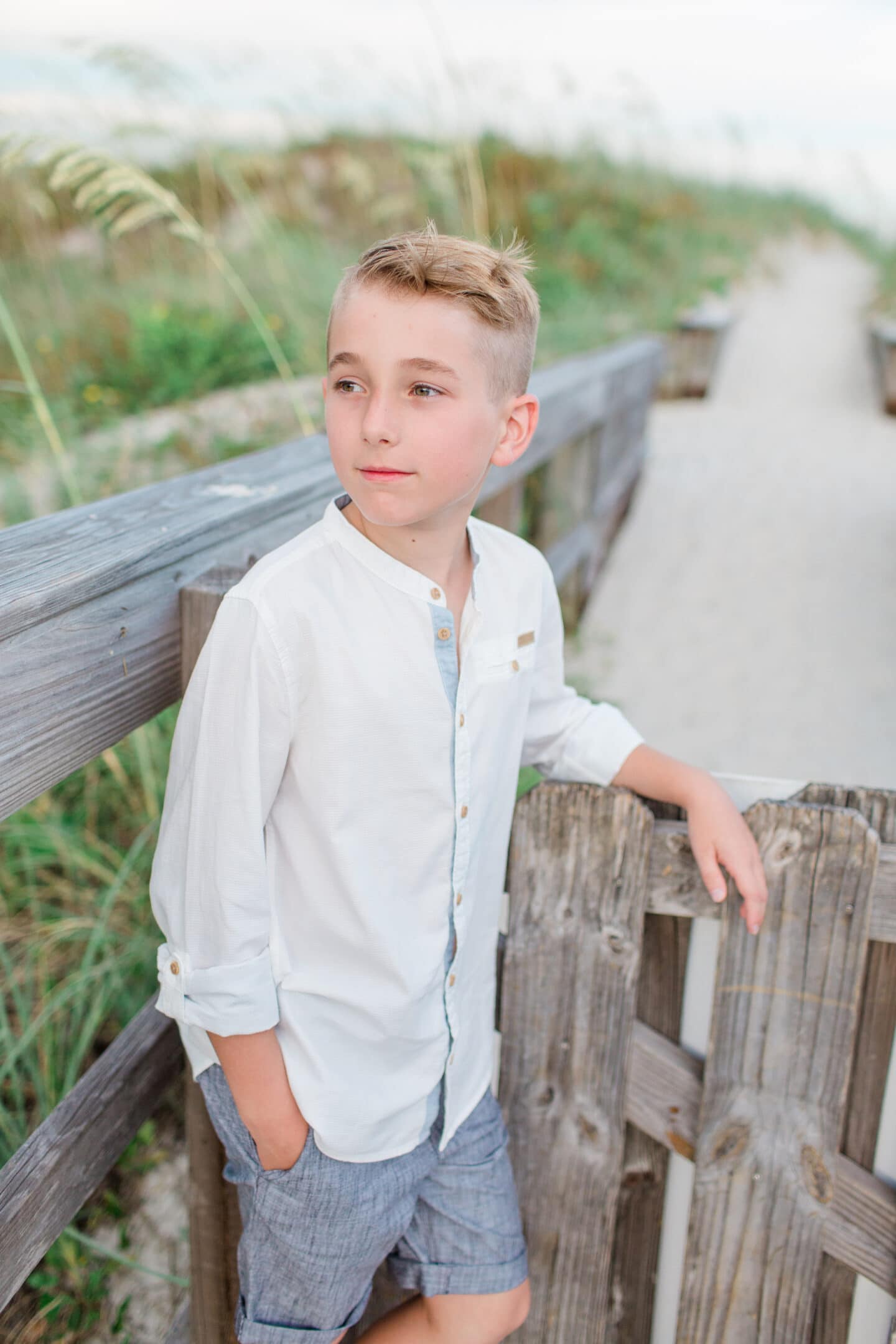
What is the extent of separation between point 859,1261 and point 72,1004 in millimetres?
1469

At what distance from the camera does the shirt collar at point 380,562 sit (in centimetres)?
115

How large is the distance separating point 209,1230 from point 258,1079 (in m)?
0.48

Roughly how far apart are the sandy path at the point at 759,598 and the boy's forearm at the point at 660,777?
1906mm

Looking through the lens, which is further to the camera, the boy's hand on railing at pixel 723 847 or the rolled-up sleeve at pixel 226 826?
Answer: the boy's hand on railing at pixel 723 847

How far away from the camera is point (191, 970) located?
3.63 ft

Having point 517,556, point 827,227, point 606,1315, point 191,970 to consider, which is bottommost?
point 606,1315

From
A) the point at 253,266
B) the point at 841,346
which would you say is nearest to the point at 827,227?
the point at 841,346

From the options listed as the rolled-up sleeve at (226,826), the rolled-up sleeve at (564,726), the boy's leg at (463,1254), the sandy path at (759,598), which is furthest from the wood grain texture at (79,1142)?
the sandy path at (759,598)

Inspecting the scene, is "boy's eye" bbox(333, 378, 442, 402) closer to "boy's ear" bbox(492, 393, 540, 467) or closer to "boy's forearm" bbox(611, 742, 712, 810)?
"boy's ear" bbox(492, 393, 540, 467)

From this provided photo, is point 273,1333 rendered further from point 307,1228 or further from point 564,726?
point 564,726

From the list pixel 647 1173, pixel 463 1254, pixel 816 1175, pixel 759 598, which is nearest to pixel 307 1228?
pixel 463 1254

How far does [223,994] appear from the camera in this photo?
109cm

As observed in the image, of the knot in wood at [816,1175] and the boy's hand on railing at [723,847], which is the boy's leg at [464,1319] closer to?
the knot in wood at [816,1175]

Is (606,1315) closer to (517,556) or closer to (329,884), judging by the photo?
(329,884)
